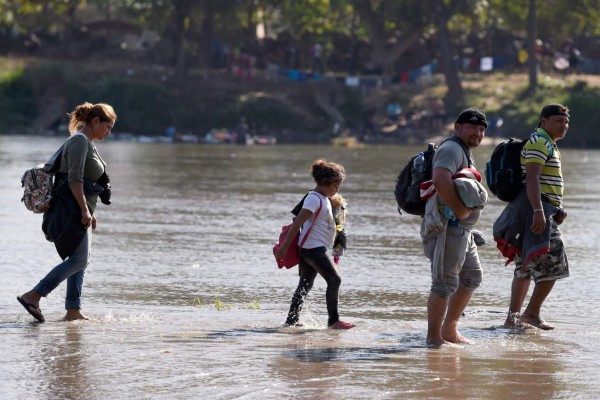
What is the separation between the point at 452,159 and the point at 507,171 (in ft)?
3.99

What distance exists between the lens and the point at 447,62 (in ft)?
181

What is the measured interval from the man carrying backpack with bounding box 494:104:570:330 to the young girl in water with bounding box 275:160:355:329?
3.95ft

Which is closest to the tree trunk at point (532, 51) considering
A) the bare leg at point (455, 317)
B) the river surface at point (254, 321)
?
the river surface at point (254, 321)

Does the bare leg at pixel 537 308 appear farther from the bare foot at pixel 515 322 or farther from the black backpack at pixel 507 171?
the black backpack at pixel 507 171

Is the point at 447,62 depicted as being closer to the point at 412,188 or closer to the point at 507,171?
the point at 507,171

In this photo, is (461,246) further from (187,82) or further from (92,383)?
(187,82)

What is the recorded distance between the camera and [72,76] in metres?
57.6

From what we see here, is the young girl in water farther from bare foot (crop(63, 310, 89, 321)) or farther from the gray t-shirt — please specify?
bare foot (crop(63, 310, 89, 321))

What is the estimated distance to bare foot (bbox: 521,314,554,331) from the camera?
9383 mm

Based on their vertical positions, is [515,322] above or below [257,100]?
above

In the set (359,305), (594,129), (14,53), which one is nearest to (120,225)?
(359,305)

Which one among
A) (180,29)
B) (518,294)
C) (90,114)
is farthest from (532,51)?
(90,114)

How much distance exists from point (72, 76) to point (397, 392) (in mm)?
51911

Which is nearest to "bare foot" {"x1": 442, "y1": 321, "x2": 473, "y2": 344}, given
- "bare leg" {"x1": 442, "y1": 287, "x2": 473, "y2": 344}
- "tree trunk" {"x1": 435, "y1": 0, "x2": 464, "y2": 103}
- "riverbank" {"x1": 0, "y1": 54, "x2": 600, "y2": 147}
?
"bare leg" {"x1": 442, "y1": 287, "x2": 473, "y2": 344}
